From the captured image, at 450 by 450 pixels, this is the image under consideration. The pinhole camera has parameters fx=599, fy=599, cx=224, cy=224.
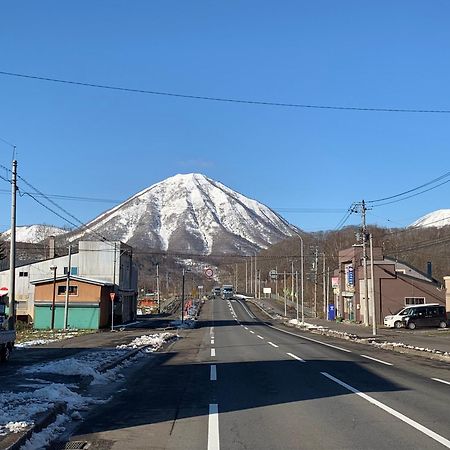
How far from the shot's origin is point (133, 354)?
22922mm

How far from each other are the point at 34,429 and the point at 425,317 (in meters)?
47.1

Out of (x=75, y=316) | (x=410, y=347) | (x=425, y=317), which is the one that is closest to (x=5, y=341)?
(x=410, y=347)

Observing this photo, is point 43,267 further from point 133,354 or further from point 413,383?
point 413,383

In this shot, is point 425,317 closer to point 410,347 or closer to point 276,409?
point 410,347

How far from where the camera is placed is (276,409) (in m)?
10.3

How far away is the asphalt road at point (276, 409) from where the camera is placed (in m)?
7.84

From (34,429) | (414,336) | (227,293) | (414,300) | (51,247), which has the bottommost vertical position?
(414,336)

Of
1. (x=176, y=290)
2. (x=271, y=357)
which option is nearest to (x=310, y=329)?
(x=271, y=357)

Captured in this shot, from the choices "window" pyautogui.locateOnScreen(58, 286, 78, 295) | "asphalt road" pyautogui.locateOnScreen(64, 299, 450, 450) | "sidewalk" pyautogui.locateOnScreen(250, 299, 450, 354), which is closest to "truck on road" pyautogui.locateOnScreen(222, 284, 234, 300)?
"window" pyautogui.locateOnScreen(58, 286, 78, 295)

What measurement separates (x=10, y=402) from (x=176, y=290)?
159 meters

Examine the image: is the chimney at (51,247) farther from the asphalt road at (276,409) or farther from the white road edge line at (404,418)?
the white road edge line at (404,418)

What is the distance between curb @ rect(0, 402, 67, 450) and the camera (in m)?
6.92

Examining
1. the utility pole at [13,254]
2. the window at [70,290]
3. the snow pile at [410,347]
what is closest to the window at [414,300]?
the snow pile at [410,347]

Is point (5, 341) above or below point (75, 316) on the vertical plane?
above
